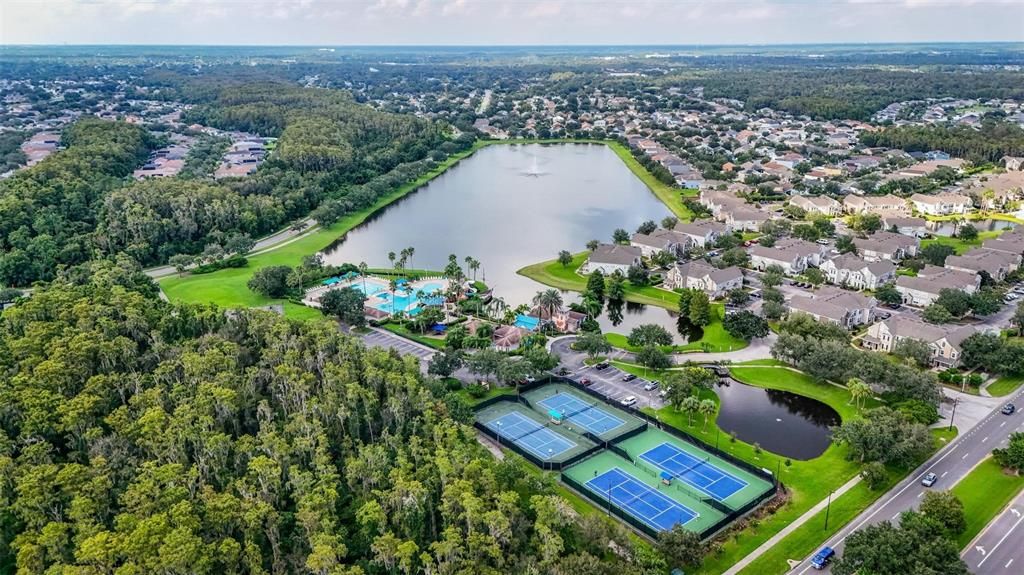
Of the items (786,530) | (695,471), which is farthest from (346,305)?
(786,530)

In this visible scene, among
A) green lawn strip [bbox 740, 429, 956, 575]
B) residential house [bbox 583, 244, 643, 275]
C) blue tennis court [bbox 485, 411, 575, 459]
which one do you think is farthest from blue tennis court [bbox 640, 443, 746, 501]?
residential house [bbox 583, 244, 643, 275]

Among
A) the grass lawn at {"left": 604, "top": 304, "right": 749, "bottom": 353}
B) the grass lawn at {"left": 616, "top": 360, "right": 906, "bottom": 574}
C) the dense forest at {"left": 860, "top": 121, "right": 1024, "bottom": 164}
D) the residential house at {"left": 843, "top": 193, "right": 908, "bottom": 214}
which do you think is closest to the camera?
the grass lawn at {"left": 616, "top": 360, "right": 906, "bottom": 574}

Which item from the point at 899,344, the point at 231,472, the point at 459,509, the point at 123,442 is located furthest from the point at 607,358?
the point at 123,442

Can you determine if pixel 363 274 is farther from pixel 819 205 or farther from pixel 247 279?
pixel 819 205

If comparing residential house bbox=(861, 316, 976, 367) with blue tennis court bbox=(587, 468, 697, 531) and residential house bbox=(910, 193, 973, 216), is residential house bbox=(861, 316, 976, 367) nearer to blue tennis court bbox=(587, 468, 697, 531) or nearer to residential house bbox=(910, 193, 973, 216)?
blue tennis court bbox=(587, 468, 697, 531)

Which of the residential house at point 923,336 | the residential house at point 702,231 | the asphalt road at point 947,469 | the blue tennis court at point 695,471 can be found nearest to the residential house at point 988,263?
the residential house at point 923,336

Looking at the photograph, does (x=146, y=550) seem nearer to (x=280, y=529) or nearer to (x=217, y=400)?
(x=280, y=529)
